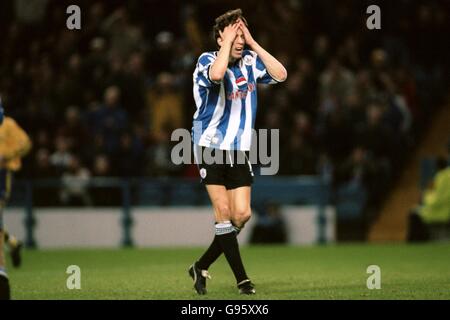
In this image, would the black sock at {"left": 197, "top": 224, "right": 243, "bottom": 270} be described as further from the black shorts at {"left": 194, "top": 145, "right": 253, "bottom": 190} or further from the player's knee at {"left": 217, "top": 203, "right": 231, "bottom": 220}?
the black shorts at {"left": 194, "top": 145, "right": 253, "bottom": 190}

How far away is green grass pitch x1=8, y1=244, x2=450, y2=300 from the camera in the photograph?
10.2 metres

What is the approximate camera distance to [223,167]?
10.2 meters

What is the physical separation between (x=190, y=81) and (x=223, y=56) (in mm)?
10490

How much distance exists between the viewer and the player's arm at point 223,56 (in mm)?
9719

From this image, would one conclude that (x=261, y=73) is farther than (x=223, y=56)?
Yes

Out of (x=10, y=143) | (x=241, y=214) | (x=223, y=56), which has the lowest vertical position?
(x=241, y=214)

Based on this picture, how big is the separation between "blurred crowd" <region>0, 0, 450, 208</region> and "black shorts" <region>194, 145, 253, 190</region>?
8667mm

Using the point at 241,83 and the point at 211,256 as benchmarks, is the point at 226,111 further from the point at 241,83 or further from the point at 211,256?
the point at 211,256

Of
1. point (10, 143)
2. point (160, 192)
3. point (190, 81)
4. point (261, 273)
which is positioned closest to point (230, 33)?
point (261, 273)

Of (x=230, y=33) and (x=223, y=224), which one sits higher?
(x=230, y=33)

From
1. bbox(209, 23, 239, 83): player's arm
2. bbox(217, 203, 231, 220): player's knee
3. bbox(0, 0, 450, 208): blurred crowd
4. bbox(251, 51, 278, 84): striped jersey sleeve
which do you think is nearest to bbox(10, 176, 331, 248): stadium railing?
bbox(0, 0, 450, 208): blurred crowd

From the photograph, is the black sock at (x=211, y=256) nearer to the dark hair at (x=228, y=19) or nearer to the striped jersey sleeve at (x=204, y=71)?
the striped jersey sleeve at (x=204, y=71)

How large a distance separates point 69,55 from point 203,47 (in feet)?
7.94
